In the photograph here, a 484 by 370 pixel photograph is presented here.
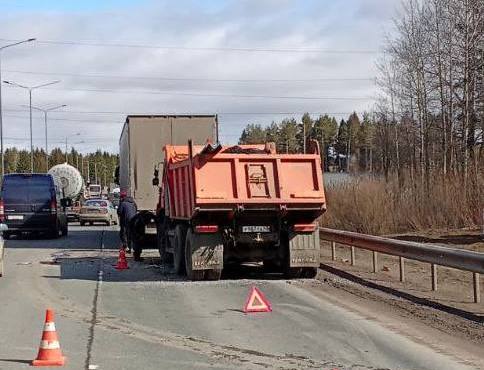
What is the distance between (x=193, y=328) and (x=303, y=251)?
545 cm

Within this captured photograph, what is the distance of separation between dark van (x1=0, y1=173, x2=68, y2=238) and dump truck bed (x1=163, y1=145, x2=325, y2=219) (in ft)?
51.4

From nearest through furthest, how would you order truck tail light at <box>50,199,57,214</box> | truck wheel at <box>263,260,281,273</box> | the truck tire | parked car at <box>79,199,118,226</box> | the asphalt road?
the asphalt road → truck wheel at <box>263,260,281,273</box> → truck tail light at <box>50,199,57,214</box> → the truck tire → parked car at <box>79,199,118,226</box>

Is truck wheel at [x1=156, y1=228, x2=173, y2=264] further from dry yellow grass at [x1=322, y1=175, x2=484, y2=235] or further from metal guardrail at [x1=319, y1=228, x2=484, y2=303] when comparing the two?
dry yellow grass at [x1=322, y1=175, x2=484, y2=235]

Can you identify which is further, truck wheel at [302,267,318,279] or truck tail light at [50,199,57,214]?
truck tail light at [50,199,57,214]

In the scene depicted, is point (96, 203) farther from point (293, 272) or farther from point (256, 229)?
point (256, 229)

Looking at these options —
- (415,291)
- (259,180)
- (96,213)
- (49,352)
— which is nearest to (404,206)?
(259,180)

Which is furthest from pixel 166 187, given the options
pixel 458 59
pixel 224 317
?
pixel 458 59

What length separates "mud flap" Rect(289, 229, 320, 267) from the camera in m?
15.1

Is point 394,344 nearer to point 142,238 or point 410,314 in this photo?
point 410,314

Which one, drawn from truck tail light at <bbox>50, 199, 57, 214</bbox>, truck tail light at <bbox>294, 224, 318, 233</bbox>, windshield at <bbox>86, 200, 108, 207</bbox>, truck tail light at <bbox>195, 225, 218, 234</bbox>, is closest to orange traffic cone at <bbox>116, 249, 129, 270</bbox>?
truck tail light at <bbox>195, 225, 218, 234</bbox>

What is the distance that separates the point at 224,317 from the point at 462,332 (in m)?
3.13

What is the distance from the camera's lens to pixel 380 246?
49.5 ft

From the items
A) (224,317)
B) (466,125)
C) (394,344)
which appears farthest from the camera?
(466,125)

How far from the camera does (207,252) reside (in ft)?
48.6
